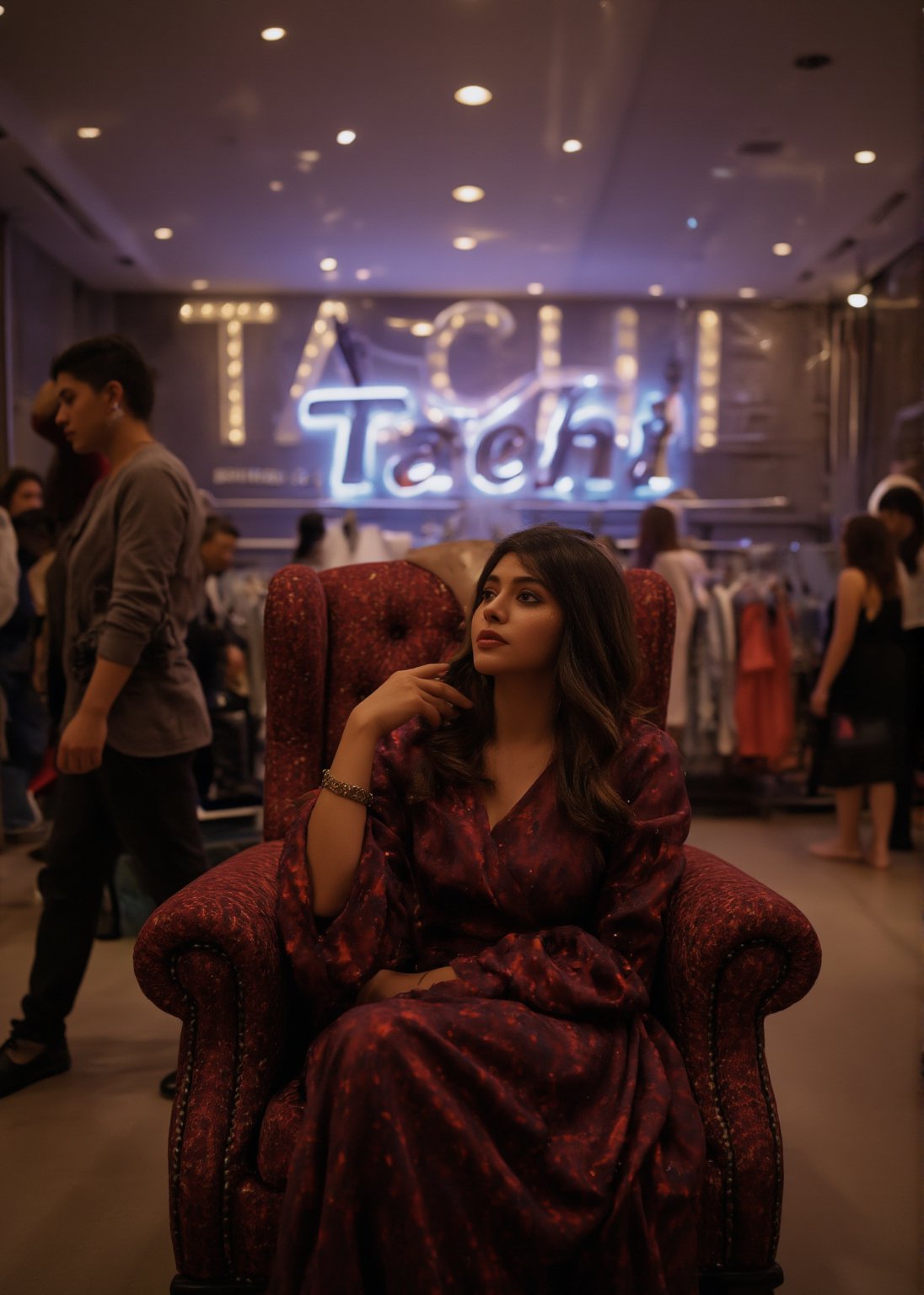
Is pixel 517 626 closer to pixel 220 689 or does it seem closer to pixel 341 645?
pixel 341 645

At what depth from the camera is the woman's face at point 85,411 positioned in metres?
2.35

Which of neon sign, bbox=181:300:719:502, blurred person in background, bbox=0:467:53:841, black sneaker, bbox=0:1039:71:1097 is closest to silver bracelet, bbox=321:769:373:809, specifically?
black sneaker, bbox=0:1039:71:1097

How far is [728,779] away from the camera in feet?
18.4

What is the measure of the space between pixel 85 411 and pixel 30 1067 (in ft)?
4.79

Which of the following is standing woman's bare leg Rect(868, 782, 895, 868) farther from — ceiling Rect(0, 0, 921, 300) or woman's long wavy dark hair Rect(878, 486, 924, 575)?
ceiling Rect(0, 0, 921, 300)

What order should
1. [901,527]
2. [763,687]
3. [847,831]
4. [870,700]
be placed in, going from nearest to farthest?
[870,700] → [847,831] → [901,527] → [763,687]

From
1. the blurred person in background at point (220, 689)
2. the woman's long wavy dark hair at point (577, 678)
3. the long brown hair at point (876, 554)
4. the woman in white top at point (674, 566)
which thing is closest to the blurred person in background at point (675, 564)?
the woman in white top at point (674, 566)

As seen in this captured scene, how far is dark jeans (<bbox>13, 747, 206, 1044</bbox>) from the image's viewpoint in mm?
2301

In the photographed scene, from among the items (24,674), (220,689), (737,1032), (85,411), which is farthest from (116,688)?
(24,674)

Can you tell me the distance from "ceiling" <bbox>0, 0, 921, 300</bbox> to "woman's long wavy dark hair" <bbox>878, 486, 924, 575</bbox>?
5.50 ft

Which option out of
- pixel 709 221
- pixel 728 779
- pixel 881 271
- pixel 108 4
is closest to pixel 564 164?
pixel 709 221

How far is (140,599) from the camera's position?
2.20m

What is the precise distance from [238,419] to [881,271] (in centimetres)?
438

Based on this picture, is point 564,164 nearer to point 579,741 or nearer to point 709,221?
point 709,221
